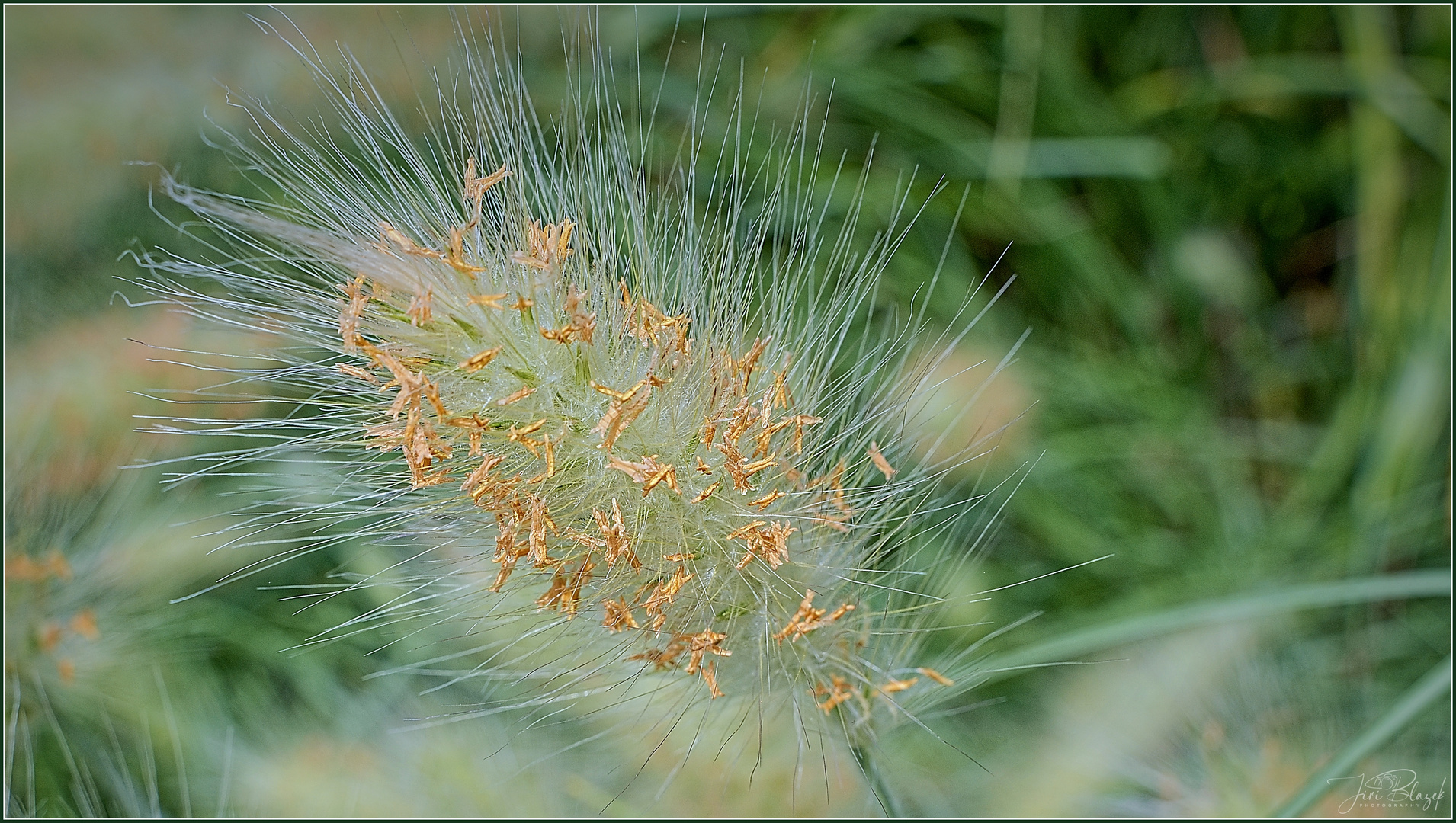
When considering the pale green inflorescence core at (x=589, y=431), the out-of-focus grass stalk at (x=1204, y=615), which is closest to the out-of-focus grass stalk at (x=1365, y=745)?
the out-of-focus grass stalk at (x=1204, y=615)

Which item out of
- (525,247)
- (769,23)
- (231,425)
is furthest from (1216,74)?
(231,425)

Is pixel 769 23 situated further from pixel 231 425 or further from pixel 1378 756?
pixel 1378 756

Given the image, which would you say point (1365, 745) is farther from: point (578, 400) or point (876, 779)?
point (578, 400)

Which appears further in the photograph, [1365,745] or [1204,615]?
[1204,615]
